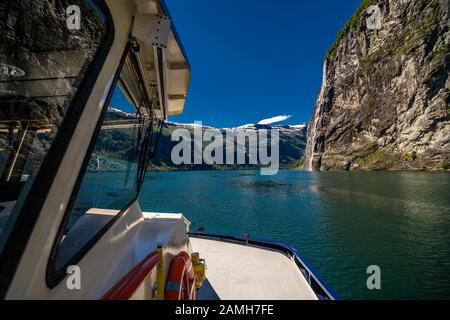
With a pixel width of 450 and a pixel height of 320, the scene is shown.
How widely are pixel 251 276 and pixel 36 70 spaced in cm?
555

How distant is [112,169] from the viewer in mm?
2631

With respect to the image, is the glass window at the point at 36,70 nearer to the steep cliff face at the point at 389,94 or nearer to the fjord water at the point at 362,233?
the fjord water at the point at 362,233

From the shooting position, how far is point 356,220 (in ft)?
77.2

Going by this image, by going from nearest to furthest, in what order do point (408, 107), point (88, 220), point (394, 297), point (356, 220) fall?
point (88, 220)
point (394, 297)
point (356, 220)
point (408, 107)

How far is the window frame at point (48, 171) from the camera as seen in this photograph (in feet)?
3.29

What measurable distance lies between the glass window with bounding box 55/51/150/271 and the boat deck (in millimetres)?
3073

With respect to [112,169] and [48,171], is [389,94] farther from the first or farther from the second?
[48,171]

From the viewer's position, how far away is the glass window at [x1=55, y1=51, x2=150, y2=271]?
170cm
